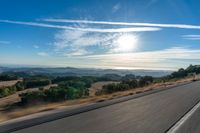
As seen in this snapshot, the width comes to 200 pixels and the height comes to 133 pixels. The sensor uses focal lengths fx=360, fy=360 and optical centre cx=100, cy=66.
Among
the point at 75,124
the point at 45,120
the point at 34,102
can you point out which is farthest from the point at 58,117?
the point at 34,102

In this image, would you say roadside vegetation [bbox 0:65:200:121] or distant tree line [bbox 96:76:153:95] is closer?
roadside vegetation [bbox 0:65:200:121]

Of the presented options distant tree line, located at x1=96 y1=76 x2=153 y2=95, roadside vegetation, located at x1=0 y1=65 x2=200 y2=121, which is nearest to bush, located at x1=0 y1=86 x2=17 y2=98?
roadside vegetation, located at x1=0 y1=65 x2=200 y2=121

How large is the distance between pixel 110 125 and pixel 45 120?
94.7 inches

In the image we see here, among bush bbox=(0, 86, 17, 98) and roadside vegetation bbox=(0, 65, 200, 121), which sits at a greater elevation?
roadside vegetation bbox=(0, 65, 200, 121)

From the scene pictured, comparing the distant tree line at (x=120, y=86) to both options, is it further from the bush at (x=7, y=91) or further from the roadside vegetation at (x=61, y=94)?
the bush at (x=7, y=91)

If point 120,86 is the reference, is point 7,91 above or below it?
below

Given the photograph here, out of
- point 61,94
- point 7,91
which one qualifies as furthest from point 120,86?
point 7,91

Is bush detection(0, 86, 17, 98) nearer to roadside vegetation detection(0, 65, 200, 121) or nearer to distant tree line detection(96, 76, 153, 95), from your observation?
roadside vegetation detection(0, 65, 200, 121)

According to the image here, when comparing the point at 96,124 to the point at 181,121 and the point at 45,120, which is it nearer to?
the point at 45,120

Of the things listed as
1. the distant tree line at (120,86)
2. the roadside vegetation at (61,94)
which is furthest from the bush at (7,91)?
the distant tree line at (120,86)

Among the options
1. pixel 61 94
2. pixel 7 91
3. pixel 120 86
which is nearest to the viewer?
pixel 61 94

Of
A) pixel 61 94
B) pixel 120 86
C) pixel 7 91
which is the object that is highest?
pixel 120 86

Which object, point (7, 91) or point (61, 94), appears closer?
point (61, 94)

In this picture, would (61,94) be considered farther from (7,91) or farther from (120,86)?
(7,91)
